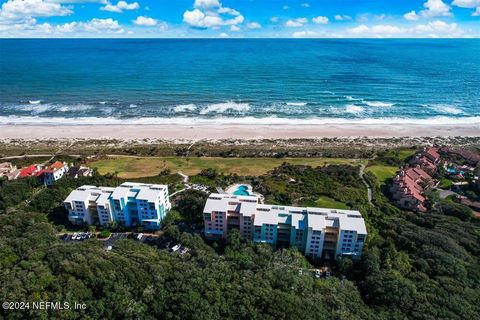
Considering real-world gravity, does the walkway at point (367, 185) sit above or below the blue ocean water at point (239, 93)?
below

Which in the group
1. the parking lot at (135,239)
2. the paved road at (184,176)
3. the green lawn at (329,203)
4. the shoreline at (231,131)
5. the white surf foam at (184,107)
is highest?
the white surf foam at (184,107)

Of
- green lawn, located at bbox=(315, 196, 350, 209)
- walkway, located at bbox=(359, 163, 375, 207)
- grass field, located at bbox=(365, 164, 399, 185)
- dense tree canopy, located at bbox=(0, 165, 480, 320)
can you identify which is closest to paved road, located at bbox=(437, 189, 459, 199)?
grass field, located at bbox=(365, 164, 399, 185)

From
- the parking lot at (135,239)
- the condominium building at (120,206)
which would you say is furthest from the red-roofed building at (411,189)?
the condominium building at (120,206)

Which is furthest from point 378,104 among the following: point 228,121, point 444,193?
point 444,193

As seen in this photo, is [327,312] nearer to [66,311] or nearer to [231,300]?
[231,300]

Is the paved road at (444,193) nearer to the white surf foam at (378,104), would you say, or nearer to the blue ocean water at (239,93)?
the blue ocean water at (239,93)

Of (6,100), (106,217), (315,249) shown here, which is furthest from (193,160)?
(6,100)

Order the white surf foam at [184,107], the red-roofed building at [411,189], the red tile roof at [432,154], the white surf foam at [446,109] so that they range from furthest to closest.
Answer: the white surf foam at [184,107] → the white surf foam at [446,109] → the red tile roof at [432,154] → the red-roofed building at [411,189]

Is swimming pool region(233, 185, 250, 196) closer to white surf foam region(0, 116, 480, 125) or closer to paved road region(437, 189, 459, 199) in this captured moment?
paved road region(437, 189, 459, 199)
